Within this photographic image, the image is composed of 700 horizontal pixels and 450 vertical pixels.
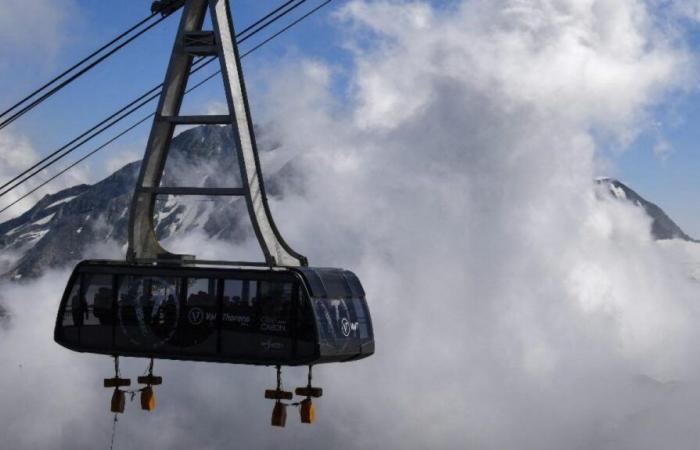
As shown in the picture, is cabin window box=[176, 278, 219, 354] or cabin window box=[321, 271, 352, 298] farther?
cabin window box=[176, 278, 219, 354]

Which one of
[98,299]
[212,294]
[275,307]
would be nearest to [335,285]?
[275,307]

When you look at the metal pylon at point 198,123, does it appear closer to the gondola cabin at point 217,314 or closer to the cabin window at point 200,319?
the gondola cabin at point 217,314

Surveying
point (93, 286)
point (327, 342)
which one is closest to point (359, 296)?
point (327, 342)

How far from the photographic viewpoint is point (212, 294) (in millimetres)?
55688

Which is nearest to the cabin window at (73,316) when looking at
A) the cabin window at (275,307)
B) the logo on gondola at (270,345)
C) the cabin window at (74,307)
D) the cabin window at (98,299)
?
the cabin window at (74,307)

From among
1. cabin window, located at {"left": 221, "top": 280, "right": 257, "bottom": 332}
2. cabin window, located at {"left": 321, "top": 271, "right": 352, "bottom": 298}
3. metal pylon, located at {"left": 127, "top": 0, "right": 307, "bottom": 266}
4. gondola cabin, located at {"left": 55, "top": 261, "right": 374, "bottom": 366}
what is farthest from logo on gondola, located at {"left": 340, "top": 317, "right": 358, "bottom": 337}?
metal pylon, located at {"left": 127, "top": 0, "right": 307, "bottom": 266}

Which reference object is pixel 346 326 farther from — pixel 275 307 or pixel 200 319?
pixel 200 319

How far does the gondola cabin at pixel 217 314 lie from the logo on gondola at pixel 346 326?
0.03 meters

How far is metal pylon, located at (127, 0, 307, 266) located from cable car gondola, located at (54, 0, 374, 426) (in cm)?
5

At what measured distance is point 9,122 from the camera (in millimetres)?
65812

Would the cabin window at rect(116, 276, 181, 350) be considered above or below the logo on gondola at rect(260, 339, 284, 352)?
above

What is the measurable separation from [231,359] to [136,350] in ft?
15.5

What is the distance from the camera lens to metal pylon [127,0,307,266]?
56719mm

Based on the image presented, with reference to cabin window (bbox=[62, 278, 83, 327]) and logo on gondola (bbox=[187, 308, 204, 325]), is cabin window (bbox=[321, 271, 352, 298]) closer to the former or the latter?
logo on gondola (bbox=[187, 308, 204, 325])
